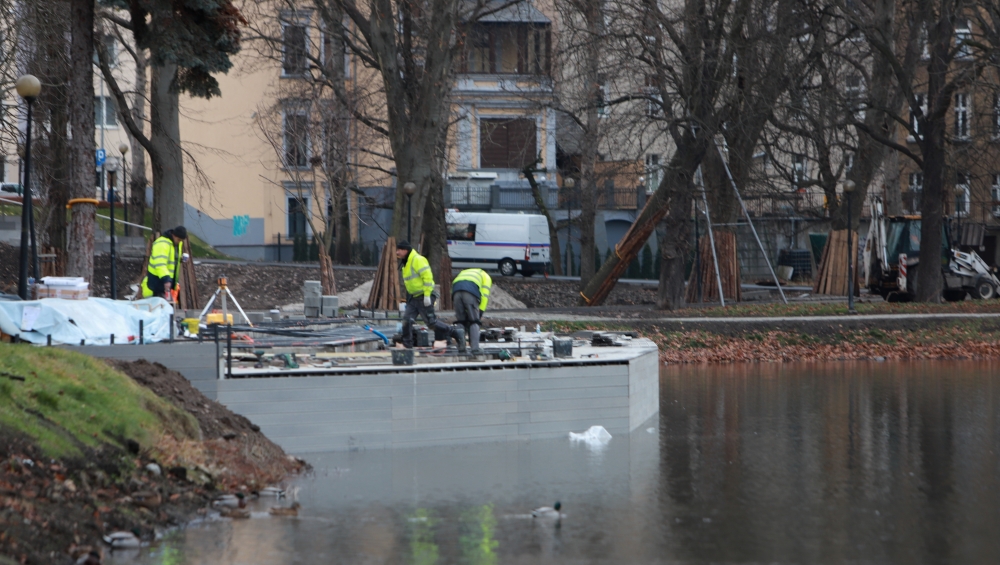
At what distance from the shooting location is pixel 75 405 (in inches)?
374

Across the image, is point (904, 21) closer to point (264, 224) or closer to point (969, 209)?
point (969, 209)

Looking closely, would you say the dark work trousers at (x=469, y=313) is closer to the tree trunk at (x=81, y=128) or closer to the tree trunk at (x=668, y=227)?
the tree trunk at (x=81, y=128)

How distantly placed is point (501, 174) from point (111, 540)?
43.9m

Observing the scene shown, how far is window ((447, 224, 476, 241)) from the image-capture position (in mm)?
45344

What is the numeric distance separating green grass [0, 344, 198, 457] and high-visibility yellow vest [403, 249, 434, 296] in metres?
5.40

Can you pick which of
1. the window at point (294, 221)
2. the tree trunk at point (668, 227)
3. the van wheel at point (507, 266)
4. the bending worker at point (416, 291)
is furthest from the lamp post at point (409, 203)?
the window at point (294, 221)

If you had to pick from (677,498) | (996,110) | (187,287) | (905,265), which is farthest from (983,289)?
(677,498)

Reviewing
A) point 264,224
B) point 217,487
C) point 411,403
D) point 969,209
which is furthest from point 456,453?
point 969,209

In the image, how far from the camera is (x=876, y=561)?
785 cm

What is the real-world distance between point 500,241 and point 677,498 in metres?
35.5

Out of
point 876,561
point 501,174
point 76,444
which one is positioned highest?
point 501,174

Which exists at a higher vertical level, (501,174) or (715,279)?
(501,174)

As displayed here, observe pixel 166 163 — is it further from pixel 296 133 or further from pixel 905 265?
pixel 905 265

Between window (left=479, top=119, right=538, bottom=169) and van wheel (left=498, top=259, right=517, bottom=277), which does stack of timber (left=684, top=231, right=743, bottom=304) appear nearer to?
van wheel (left=498, top=259, right=517, bottom=277)
